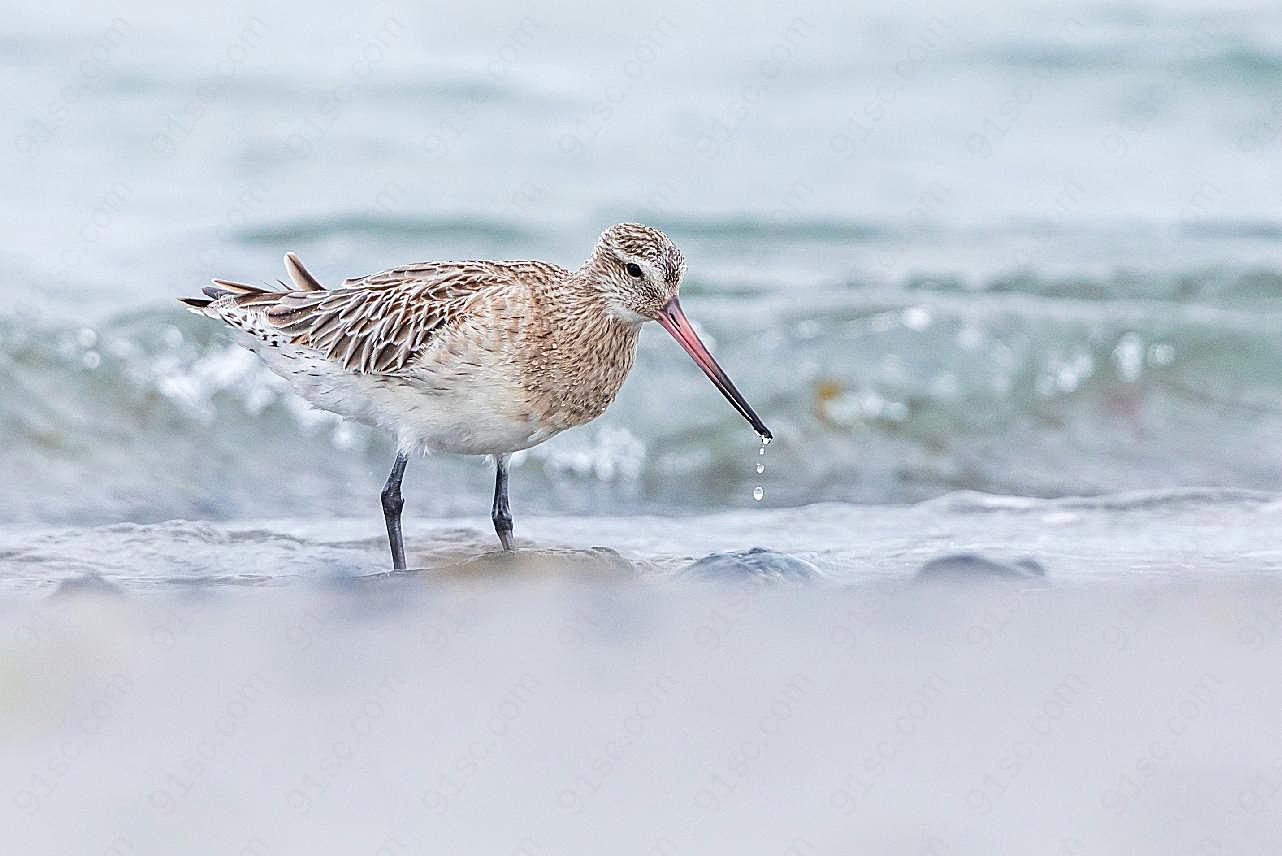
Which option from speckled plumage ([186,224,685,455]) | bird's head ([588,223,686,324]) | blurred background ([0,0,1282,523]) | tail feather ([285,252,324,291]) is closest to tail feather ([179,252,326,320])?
tail feather ([285,252,324,291])

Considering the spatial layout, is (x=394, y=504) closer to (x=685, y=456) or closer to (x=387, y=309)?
(x=387, y=309)

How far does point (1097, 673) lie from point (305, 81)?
36.1ft

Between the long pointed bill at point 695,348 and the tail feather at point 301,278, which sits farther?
the tail feather at point 301,278

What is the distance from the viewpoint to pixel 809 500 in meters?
8.55

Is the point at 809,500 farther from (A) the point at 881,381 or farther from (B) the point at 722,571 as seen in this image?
(B) the point at 722,571

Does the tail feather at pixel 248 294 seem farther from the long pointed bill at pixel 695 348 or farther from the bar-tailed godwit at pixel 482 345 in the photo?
the long pointed bill at pixel 695 348

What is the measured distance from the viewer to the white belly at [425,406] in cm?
673

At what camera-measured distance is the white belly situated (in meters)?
6.73

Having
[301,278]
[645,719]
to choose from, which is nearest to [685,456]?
[301,278]

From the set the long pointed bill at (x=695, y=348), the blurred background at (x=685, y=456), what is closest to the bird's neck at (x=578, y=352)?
the long pointed bill at (x=695, y=348)

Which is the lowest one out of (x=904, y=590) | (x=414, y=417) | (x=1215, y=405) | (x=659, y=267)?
(x=1215, y=405)

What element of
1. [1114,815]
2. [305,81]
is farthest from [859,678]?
[305,81]

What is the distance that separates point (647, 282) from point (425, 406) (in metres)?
0.99

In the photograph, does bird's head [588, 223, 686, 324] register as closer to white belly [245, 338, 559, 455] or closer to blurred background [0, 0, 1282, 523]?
white belly [245, 338, 559, 455]
